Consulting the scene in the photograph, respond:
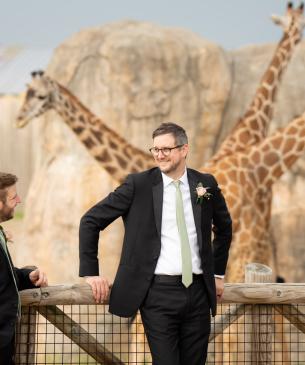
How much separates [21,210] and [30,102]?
917cm

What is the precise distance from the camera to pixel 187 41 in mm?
10648

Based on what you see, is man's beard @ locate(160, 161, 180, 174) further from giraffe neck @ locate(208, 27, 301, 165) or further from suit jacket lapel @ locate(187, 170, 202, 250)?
giraffe neck @ locate(208, 27, 301, 165)

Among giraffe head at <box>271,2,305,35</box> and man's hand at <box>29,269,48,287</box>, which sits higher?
giraffe head at <box>271,2,305,35</box>

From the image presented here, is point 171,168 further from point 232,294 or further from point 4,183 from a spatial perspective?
point 232,294

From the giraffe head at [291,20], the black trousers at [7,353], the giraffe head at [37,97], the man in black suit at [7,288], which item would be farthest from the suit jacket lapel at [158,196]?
the giraffe head at [291,20]

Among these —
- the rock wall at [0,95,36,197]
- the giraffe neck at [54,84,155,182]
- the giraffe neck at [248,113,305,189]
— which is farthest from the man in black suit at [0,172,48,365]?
the rock wall at [0,95,36,197]

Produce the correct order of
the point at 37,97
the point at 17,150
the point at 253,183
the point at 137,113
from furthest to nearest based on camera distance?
the point at 17,150 → the point at 137,113 → the point at 37,97 → the point at 253,183

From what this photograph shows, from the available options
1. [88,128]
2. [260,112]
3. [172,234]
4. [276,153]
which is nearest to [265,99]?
[260,112]

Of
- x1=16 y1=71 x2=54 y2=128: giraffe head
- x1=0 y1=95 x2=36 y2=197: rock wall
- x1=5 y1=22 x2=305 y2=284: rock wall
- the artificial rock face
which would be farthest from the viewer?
x1=0 y1=95 x2=36 y2=197: rock wall

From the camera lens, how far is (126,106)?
10.5m

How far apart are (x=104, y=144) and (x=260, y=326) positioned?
4.37m

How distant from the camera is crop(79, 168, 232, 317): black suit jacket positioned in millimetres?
3598

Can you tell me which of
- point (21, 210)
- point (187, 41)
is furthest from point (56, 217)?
point (21, 210)

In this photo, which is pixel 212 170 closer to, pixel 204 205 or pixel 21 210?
pixel 204 205
